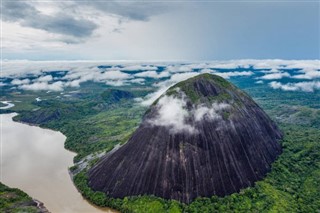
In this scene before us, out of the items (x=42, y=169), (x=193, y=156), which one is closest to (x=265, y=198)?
(x=193, y=156)

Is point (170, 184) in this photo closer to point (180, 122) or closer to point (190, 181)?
point (190, 181)

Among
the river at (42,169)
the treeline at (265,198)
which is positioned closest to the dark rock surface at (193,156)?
the treeline at (265,198)

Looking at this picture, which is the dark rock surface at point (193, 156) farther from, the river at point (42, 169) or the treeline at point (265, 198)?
the river at point (42, 169)

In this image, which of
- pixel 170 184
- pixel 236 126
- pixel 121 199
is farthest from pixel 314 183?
pixel 121 199

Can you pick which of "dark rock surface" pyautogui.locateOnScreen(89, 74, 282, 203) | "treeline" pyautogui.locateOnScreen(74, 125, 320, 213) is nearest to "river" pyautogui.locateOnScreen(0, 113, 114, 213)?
"treeline" pyautogui.locateOnScreen(74, 125, 320, 213)

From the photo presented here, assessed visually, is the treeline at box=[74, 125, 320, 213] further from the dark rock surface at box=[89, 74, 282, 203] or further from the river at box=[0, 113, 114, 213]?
the river at box=[0, 113, 114, 213]
